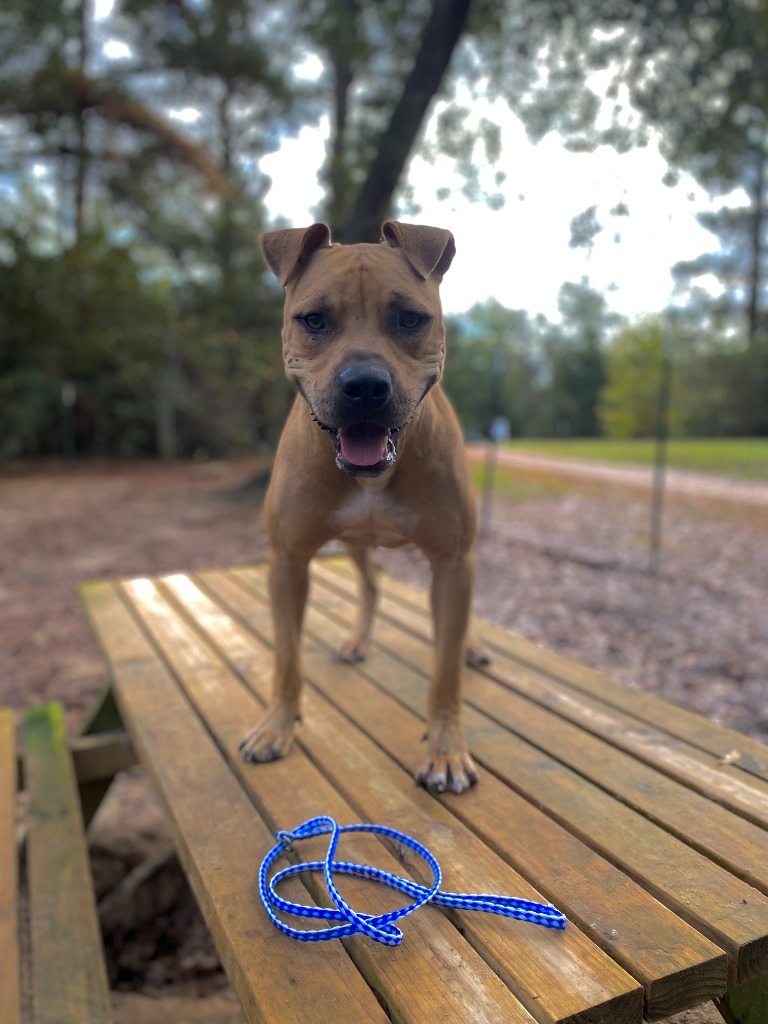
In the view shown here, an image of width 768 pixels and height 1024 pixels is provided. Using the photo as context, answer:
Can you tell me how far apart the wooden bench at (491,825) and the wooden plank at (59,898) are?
390 mm

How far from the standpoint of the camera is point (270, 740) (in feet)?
8.65

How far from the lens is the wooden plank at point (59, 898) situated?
6.90 ft

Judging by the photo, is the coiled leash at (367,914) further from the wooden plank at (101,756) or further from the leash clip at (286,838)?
the wooden plank at (101,756)

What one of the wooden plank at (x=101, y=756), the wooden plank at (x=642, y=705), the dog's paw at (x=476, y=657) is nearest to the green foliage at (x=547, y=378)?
the wooden plank at (x=642, y=705)

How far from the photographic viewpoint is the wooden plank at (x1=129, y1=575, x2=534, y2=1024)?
151cm

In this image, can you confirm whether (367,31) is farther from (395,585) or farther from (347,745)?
(347,745)

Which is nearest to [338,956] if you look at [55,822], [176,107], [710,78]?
[55,822]

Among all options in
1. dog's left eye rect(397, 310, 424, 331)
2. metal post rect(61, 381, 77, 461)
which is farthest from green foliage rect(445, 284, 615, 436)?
dog's left eye rect(397, 310, 424, 331)

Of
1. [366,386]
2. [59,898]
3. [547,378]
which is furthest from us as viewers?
[547,378]

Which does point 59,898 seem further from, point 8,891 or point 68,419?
point 68,419

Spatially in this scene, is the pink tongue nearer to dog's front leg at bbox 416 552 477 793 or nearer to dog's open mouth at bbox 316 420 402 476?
dog's open mouth at bbox 316 420 402 476

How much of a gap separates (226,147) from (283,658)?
1639cm

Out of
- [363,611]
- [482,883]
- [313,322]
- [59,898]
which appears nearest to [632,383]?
[363,611]

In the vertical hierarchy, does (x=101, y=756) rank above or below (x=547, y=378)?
below
